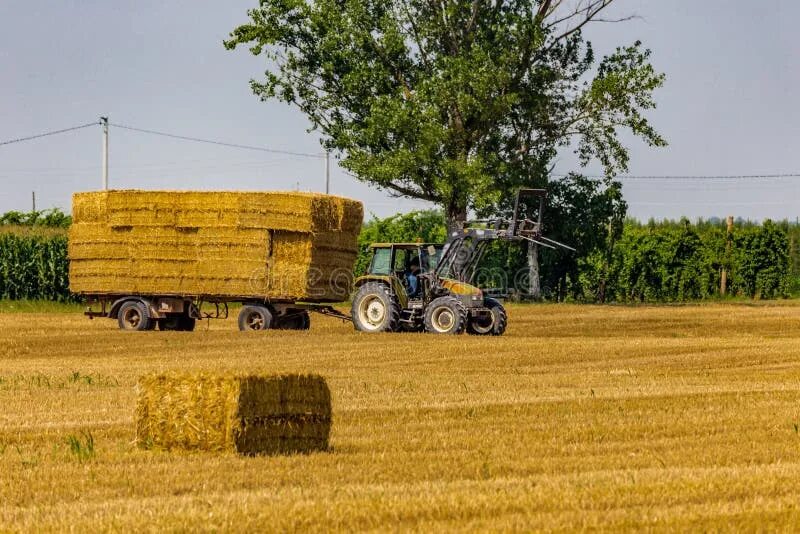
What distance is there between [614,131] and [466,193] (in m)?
6.03

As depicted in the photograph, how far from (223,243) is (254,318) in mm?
2119

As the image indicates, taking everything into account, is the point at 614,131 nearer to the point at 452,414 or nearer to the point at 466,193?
the point at 466,193

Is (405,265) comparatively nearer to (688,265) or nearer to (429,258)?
(429,258)

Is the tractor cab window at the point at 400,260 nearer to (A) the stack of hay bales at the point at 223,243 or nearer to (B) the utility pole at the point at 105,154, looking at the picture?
(A) the stack of hay bales at the point at 223,243

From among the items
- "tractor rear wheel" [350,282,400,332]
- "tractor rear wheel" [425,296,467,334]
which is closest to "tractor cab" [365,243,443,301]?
"tractor rear wheel" [350,282,400,332]

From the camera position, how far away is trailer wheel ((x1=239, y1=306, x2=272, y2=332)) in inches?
1259

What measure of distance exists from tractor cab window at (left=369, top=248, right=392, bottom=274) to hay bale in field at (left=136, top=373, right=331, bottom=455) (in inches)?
709

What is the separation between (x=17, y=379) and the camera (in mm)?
20375

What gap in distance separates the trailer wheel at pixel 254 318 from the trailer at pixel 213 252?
0.02 meters

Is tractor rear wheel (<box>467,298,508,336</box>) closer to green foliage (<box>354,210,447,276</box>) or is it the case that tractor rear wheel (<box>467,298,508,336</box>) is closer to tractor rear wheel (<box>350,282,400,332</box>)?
tractor rear wheel (<box>350,282,400,332</box>)

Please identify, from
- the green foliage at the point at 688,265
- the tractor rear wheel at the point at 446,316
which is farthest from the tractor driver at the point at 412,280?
the green foliage at the point at 688,265

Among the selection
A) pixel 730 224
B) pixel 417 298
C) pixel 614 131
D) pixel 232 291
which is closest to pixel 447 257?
pixel 417 298

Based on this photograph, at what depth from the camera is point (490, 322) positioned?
102ft

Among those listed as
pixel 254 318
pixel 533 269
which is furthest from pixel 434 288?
pixel 533 269
